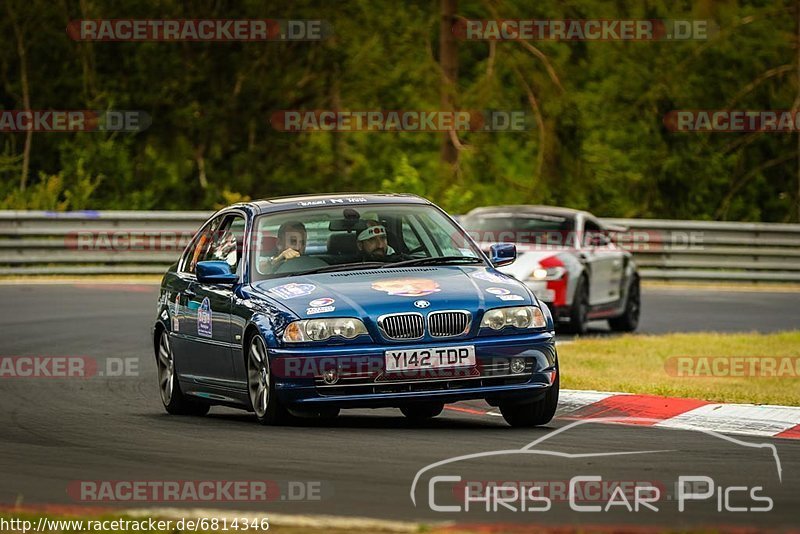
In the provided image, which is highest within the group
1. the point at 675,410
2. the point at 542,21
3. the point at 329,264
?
the point at 542,21

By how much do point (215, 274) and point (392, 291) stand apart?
4.67 ft

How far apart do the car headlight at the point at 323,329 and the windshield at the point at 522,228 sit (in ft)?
31.9

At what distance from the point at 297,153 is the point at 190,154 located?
7.44 ft

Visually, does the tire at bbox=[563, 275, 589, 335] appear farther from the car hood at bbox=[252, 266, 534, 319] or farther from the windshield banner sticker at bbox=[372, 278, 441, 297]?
the windshield banner sticker at bbox=[372, 278, 441, 297]

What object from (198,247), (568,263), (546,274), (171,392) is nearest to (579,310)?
(568,263)

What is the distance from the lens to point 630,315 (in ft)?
68.1

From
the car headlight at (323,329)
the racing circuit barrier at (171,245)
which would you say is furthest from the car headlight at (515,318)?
the racing circuit barrier at (171,245)

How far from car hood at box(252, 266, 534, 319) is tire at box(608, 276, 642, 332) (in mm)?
9942

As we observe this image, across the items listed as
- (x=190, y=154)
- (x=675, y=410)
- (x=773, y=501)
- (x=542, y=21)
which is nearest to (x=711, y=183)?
(x=542, y=21)

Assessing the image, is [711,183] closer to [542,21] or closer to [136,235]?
[542,21]

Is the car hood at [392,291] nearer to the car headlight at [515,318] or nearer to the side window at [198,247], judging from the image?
the car headlight at [515,318]

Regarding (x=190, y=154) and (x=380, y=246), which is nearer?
(x=380, y=246)

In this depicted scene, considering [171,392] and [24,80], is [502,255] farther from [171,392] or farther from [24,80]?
[24,80]

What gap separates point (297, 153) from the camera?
36.3m
